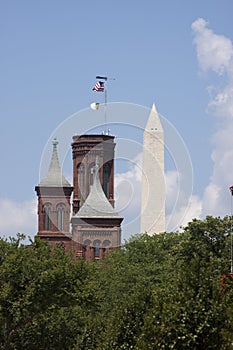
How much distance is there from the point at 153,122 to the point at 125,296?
8847 centimetres

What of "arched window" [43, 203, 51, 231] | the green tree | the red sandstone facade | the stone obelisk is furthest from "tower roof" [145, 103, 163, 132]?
the green tree

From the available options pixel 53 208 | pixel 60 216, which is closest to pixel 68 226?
pixel 60 216

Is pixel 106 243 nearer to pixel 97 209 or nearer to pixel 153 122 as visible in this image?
A: pixel 97 209

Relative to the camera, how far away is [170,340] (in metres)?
50.2

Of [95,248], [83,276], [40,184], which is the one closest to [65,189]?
[40,184]

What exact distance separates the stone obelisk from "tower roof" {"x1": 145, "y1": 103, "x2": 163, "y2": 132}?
1.12 ft

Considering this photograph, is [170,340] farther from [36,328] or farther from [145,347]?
[36,328]

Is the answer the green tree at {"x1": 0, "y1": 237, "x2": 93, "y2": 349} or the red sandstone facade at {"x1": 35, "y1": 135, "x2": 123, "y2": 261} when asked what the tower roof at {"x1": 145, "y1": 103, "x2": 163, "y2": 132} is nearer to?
the red sandstone facade at {"x1": 35, "y1": 135, "x2": 123, "y2": 261}

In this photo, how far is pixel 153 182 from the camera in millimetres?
180750

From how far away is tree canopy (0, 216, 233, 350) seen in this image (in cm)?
5031

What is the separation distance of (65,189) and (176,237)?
59.8 m

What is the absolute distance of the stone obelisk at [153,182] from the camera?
591 ft

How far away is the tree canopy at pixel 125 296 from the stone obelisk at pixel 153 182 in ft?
117

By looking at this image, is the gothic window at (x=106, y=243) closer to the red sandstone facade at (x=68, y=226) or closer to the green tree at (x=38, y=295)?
the red sandstone facade at (x=68, y=226)
